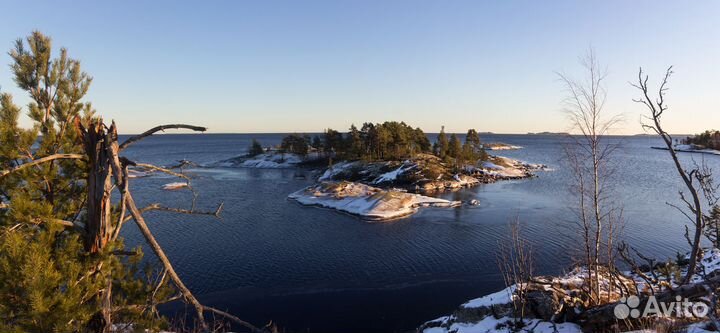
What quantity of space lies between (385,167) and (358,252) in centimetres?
4563

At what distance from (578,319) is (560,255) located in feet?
76.5

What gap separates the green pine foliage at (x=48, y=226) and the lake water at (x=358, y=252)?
50.6 feet

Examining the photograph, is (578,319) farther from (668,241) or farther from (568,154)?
(668,241)

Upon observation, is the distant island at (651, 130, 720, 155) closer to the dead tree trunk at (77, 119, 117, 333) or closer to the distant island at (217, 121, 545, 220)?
the distant island at (217, 121, 545, 220)

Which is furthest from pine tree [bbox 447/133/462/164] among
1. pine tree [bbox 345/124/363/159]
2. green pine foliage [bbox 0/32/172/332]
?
green pine foliage [bbox 0/32/172/332]

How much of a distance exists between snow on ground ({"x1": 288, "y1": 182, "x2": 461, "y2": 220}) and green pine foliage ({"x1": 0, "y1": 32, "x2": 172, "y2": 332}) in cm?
3769

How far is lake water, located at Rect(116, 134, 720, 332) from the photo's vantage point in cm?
2347

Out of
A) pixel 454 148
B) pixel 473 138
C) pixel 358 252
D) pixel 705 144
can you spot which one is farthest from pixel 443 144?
pixel 705 144

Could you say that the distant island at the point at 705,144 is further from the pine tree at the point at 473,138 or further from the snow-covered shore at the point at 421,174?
the snow-covered shore at the point at 421,174

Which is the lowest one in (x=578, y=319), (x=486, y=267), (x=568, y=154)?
(x=486, y=267)

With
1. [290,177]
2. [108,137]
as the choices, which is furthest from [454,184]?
[108,137]

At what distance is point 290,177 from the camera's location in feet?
274

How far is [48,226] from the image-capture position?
6.28m

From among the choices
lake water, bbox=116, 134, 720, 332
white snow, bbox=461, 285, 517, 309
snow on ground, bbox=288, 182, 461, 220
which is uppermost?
white snow, bbox=461, 285, 517, 309
